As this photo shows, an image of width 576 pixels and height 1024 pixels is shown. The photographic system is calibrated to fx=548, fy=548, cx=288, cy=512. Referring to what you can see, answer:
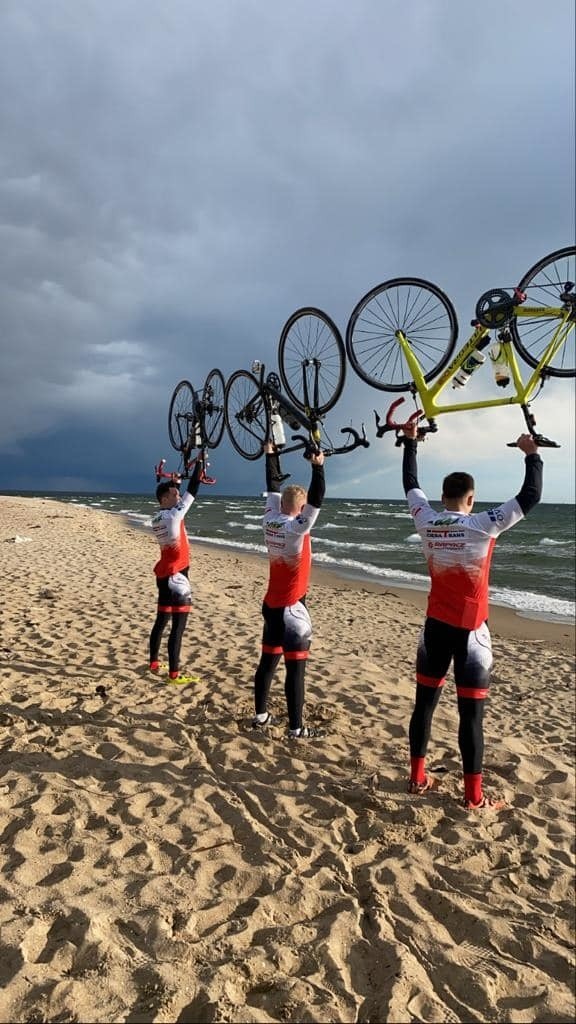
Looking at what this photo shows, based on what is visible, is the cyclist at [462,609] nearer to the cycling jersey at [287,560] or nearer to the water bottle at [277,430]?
the cycling jersey at [287,560]

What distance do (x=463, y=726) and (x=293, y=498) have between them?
2.53 m

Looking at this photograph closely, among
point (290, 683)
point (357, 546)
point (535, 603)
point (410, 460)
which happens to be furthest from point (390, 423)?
point (357, 546)

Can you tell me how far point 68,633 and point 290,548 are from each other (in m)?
5.45

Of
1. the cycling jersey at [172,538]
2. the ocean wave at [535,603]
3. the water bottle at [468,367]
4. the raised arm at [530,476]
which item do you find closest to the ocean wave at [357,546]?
the ocean wave at [535,603]

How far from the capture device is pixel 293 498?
5.46 metres

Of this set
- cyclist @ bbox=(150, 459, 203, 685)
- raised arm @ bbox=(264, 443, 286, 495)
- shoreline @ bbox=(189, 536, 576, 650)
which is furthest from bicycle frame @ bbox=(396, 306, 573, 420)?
shoreline @ bbox=(189, 536, 576, 650)

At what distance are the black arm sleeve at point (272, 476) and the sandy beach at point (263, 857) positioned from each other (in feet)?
8.34

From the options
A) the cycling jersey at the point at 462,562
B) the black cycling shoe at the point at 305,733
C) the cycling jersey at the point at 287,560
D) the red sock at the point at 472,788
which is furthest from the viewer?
the black cycling shoe at the point at 305,733

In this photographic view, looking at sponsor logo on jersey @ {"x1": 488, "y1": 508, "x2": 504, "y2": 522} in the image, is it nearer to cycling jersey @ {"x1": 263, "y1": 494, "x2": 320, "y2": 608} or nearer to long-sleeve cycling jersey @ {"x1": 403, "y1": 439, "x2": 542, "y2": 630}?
long-sleeve cycling jersey @ {"x1": 403, "y1": 439, "x2": 542, "y2": 630}

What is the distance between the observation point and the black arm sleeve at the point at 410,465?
15.3 feet

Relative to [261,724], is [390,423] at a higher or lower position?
higher

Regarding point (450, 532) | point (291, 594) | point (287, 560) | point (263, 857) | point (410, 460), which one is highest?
point (410, 460)

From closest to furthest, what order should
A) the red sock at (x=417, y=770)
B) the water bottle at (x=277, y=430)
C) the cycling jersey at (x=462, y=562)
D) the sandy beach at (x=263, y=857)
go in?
the sandy beach at (x=263, y=857), the cycling jersey at (x=462, y=562), the red sock at (x=417, y=770), the water bottle at (x=277, y=430)

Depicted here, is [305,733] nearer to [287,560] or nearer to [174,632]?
[287,560]
